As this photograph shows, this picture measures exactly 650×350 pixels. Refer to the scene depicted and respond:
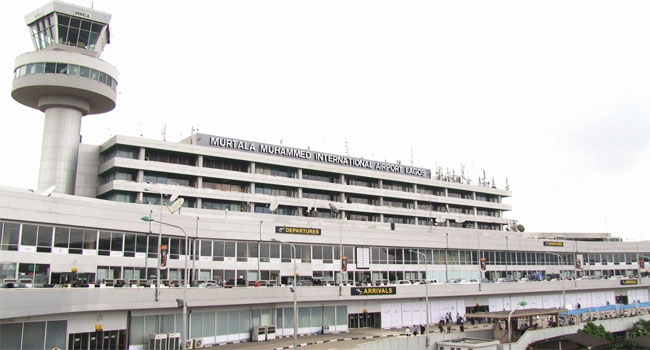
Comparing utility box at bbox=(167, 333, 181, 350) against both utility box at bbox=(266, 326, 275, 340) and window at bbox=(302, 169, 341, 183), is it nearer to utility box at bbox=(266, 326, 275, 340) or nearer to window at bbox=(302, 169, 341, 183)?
utility box at bbox=(266, 326, 275, 340)

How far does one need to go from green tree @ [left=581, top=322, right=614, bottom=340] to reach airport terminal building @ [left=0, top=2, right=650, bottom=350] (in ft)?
39.4

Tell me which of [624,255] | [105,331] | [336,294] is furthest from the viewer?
[624,255]

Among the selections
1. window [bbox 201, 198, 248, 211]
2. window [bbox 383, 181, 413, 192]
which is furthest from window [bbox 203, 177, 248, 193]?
window [bbox 383, 181, 413, 192]

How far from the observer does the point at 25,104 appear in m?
71.8

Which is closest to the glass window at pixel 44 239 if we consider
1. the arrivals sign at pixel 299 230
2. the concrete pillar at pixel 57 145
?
the arrivals sign at pixel 299 230

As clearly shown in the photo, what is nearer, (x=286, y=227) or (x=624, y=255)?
(x=286, y=227)

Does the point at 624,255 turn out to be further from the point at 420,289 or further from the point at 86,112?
the point at 86,112

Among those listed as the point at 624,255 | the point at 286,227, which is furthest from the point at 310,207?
the point at 624,255

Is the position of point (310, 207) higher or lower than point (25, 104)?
lower

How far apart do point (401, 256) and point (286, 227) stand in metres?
21.8

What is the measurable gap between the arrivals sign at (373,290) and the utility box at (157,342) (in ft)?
76.7

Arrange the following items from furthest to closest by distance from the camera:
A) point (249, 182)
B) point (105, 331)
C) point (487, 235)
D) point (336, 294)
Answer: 1. point (487, 235)
2. point (249, 182)
3. point (336, 294)
4. point (105, 331)

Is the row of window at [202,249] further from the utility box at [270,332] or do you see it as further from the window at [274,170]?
the window at [274,170]

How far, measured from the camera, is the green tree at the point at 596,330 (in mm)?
71000
